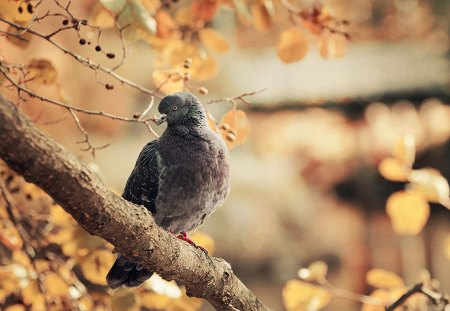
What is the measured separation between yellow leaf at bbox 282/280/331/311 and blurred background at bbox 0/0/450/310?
10.9ft

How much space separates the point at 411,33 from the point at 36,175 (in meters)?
6.57

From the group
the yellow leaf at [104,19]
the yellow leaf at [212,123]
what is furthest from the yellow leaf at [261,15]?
the yellow leaf at [104,19]

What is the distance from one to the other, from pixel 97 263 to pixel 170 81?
0.58 metres

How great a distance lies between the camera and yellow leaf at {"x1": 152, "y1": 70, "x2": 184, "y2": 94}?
180cm

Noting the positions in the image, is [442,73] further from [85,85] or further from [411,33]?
[85,85]

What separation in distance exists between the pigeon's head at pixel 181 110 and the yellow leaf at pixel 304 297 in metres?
0.57

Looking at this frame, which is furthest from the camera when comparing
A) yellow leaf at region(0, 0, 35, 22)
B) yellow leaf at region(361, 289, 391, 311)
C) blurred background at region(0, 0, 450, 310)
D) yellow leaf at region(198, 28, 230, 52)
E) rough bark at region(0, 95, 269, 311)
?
blurred background at region(0, 0, 450, 310)

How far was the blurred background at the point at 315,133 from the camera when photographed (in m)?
5.62

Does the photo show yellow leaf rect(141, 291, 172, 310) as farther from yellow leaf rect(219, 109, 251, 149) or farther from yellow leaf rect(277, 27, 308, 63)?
yellow leaf rect(277, 27, 308, 63)

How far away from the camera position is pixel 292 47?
193 centimetres

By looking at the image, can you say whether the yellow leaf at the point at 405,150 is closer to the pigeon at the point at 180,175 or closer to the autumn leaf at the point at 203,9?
the pigeon at the point at 180,175

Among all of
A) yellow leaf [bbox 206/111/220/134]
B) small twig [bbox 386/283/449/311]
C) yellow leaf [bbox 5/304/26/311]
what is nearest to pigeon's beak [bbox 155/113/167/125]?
yellow leaf [bbox 206/111/220/134]

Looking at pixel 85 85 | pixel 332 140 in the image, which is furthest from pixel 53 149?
pixel 332 140

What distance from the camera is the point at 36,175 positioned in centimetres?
116
